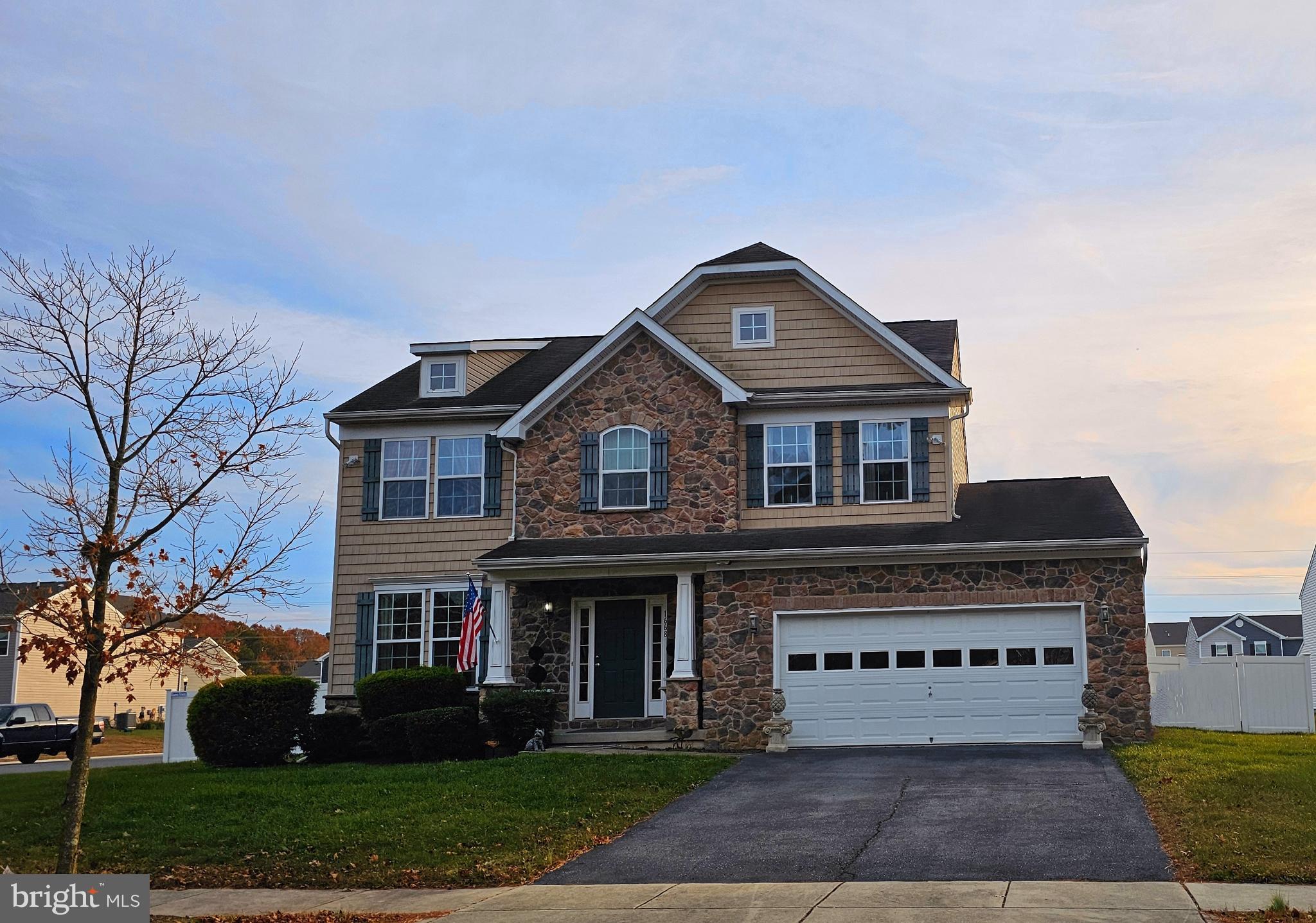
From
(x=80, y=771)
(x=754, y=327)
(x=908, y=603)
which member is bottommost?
(x=80, y=771)

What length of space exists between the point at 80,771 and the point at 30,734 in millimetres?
22745

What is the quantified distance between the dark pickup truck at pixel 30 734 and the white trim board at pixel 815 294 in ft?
60.7

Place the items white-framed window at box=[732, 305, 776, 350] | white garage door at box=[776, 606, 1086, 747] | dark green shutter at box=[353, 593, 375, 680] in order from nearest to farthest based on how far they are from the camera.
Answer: white garage door at box=[776, 606, 1086, 747]
white-framed window at box=[732, 305, 776, 350]
dark green shutter at box=[353, 593, 375, 680]

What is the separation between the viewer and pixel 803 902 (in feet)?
32.9

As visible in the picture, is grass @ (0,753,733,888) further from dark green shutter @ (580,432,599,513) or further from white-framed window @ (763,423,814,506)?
dark green shutter @ (580,432,599,513)

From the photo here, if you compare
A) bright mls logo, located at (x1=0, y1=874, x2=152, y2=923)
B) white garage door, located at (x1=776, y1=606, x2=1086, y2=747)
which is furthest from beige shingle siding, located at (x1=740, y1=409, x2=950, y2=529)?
bright mls logo, located at (x1=0, y1=874, x2=152, y2=923)

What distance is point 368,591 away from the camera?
23.3 metres

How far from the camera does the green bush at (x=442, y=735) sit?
63.6ft

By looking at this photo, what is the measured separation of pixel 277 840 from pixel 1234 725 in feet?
59.5

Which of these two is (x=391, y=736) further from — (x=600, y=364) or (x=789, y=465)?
(x=789, y=465)

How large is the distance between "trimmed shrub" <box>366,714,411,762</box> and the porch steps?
7.84 ft

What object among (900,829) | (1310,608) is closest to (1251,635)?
(1310,608)

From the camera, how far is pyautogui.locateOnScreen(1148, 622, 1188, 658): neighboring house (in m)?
82.4

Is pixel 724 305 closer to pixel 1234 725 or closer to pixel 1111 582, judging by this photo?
pixel 1111 582
